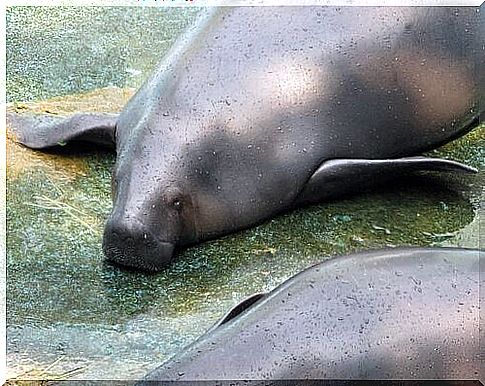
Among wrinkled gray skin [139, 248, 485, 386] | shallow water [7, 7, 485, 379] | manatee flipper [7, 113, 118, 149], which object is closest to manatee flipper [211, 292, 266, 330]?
wrinkled gray skin [139, 248, 485, 386]

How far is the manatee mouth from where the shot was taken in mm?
3414

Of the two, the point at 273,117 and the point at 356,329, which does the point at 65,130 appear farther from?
the point at 356,329

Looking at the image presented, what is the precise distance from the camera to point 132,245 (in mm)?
3418

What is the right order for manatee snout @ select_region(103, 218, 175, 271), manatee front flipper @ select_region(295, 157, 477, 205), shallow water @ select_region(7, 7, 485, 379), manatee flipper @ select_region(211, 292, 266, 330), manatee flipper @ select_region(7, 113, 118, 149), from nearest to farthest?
manatee flipper @ select_region(211, 292, 266, 330), shallow water @ select_region(7, 7, 485, 379), manatee snout @ select_region(103, 218, 175, 271), manatee front flipper @ select_region(295, 157, 477, 205), manatee flipper @ select_region(7, 113, 118, 149)

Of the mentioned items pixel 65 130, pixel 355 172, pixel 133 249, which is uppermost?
pixel 355 172

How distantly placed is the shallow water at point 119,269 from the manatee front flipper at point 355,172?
0.16 feet

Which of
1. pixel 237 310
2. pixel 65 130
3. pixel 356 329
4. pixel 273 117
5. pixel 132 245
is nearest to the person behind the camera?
pixel 356 329

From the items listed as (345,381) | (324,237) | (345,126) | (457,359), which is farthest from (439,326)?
(345,126)

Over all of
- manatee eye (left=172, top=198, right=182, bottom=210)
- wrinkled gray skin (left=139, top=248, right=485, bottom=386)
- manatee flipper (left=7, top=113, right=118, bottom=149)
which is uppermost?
wrinkled gray skin (left=139, top=248, right=485, bottom=386)

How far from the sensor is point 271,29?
3854 millimetres

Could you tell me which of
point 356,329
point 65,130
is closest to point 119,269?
point 65,130

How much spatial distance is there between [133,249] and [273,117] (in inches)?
23.8

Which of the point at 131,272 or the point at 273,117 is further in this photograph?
the point at 273,117

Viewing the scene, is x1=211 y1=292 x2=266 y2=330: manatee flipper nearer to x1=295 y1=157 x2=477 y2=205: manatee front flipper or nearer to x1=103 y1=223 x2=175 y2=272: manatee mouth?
x1=103 y1=223 x2=175 y2=272: manatee mouth
